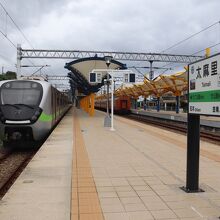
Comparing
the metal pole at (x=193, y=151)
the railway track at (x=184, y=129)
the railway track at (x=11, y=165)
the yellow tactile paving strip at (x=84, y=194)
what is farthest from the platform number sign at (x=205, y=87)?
the railway track at (x=184, y=129)

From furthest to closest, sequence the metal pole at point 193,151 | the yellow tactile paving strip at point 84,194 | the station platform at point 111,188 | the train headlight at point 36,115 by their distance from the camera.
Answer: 1. the train headlight at point 36,115
2. the metal pole at point 193,151
3. the station platform at point 111,188
4. the yellow tactile paving strip at point 84,194

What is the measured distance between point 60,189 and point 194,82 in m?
2.79

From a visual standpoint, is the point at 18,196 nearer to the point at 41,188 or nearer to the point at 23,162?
the point at 41,188

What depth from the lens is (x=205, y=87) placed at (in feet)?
17.5

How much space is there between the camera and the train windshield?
13.5 metres

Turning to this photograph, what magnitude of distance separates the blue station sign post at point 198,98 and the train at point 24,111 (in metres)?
8.00

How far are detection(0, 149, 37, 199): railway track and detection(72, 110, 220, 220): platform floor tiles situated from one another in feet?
4.97

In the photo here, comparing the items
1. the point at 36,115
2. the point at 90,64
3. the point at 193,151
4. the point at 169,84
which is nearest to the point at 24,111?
the point at 36,115

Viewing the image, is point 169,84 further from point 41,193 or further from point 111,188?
point 41,193

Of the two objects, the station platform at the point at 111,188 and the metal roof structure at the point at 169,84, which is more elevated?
the metal roof structure at the point at 169,84

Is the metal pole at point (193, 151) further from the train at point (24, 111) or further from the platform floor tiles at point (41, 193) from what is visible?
the train at point (24, 111)

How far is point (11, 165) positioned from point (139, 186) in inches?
226

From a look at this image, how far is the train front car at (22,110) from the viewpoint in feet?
42.5

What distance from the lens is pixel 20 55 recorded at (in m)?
34.7
